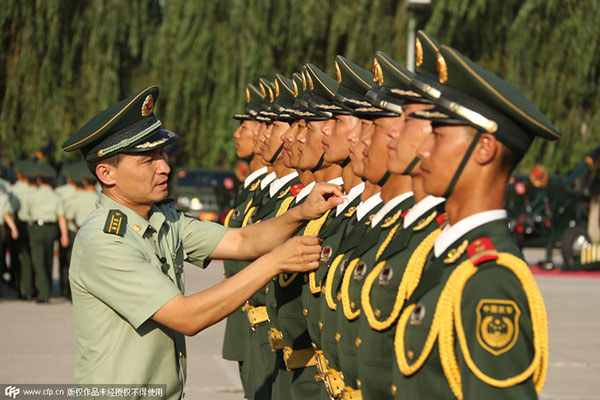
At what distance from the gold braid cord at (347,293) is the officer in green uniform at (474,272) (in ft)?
2.40

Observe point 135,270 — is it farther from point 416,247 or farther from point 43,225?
point 43,225

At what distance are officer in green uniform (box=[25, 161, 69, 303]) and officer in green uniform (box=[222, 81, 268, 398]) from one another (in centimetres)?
615

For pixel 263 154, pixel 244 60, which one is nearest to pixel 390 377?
pixel 263 154

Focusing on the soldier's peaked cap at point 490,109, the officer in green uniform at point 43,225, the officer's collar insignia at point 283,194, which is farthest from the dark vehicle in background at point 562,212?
the soldier's peaked cap at point 490,109

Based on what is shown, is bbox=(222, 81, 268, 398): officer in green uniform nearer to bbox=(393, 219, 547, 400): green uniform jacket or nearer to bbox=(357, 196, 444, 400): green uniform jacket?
bbox=(357, 196, 444, 400): green uniform jacket

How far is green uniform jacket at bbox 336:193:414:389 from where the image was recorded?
365 centimetres

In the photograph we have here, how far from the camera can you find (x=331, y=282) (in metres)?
4.00

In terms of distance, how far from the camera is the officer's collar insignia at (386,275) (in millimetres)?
3293

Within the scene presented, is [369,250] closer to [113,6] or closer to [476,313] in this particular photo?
[476,313]

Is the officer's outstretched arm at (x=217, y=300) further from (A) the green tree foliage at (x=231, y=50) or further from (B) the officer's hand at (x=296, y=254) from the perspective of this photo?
(A) the green tree foliage at (x=231, y=50)

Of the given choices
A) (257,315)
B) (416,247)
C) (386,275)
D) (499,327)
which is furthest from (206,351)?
(499,327)

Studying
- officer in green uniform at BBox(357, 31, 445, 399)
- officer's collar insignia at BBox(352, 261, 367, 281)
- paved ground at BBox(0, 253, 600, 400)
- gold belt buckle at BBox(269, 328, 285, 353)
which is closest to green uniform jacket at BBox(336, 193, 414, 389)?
officer's collar insignia at BBox(352, 261, 367, 281)

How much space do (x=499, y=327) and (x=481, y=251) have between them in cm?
23

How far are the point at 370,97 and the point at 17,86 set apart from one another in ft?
62.6
